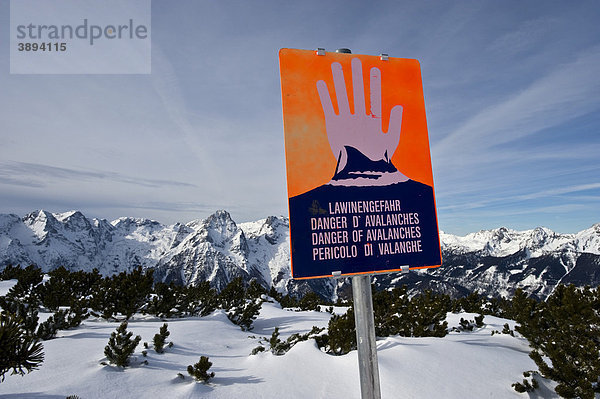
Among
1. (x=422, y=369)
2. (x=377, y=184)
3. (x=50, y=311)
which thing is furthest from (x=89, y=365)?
(x=50, y=311)

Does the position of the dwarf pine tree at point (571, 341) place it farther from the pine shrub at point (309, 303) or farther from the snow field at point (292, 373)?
the pine shrub at point (309, 303)

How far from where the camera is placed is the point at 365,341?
260cm

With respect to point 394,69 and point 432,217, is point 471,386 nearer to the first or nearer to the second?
point 432,217

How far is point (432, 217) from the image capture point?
300 centimetres

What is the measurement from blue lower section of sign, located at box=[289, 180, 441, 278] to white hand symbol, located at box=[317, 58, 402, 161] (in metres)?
0.40

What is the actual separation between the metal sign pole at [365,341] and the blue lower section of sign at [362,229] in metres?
0.20

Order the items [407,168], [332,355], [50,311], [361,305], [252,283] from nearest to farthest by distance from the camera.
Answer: [361,305]
[407,168]
[332,355]
[50,311]
[252,283]

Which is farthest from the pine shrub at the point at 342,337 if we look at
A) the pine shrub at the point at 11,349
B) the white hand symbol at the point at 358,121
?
Answer: the white hand symbol at the point at 358,121

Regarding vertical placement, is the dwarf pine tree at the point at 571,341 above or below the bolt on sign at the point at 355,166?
below

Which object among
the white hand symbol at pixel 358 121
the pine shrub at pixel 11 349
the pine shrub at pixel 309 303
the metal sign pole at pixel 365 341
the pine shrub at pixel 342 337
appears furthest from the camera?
the pine shrub at pixel 309 303

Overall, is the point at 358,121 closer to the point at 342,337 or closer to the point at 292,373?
the point at 292,373

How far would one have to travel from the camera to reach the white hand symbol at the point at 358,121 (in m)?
2.81

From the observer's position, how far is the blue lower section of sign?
8.77 feet

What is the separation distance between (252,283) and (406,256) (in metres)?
29.1
